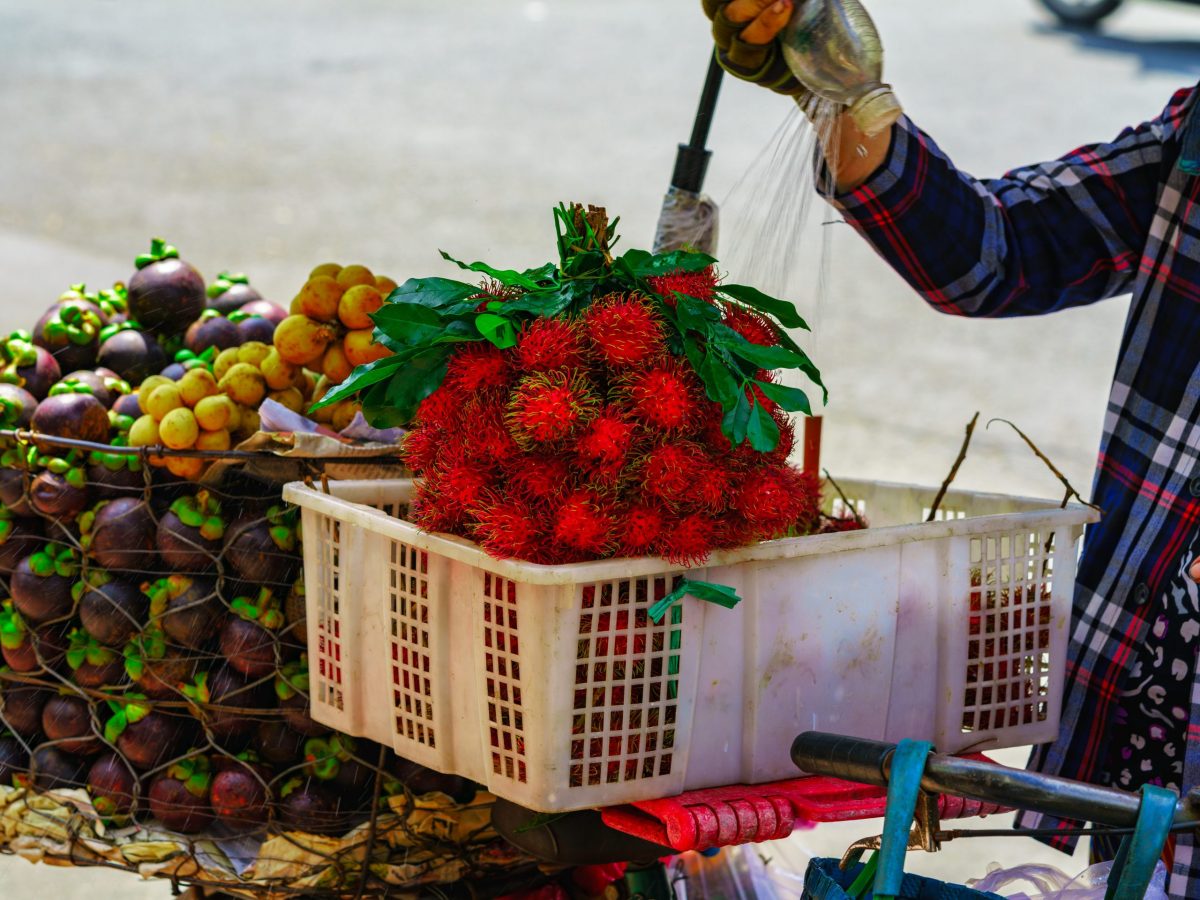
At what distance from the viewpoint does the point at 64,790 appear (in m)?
1.68

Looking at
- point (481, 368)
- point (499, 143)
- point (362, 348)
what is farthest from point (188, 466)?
point (499, 143)

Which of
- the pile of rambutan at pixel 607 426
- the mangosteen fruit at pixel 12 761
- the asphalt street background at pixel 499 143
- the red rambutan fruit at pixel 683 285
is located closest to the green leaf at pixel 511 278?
the pile of rambutan at pixel 607 426

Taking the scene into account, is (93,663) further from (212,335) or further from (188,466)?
(212,335)

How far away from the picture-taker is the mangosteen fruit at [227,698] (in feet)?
5.32

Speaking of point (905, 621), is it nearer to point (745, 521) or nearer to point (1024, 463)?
point (745, 521)

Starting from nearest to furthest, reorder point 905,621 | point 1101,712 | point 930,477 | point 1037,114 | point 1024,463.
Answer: point 905,621
point 1101,712
point 930,477
point 1024,463
point 1037,114

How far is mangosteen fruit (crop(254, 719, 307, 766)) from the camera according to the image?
164 cm

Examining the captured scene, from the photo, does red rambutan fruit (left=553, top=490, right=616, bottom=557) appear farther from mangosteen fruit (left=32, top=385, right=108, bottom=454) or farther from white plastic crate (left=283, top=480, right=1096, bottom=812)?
mangosteen fruit (left=32, top=385, right=108, bottom=454)

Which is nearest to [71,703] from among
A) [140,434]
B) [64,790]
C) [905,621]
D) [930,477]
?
[64,790]

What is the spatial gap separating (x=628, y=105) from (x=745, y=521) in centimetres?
739

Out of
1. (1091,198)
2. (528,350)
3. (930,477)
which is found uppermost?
(1091,198)

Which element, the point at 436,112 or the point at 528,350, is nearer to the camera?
the point at 528,350

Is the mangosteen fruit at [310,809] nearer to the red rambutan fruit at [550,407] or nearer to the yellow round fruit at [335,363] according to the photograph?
the yellow round fruit at [335,363]

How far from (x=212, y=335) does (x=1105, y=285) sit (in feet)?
3.96
